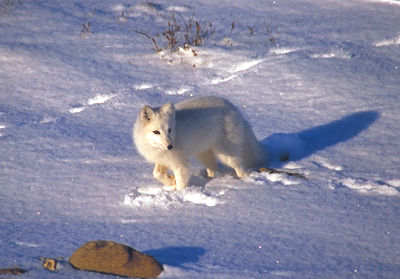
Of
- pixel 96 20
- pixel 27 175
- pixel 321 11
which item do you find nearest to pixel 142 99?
pixel 27 175

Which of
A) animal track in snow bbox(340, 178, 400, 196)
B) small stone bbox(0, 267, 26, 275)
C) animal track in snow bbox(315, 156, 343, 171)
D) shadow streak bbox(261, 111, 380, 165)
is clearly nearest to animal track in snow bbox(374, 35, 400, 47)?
shadow streak bbox(261, 111, 380, 165)

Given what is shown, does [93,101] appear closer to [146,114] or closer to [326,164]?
[146,114]

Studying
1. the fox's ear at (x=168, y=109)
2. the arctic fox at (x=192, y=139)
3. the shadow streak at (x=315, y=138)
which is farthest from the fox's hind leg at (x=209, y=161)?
the fox's ear at (x=168, y=109)

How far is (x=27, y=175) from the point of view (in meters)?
3.92

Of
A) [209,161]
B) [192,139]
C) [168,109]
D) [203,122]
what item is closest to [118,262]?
[168,109]

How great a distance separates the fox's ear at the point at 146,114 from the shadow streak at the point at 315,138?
4.38ft

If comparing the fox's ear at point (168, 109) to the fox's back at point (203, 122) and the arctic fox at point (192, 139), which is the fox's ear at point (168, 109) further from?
the fox's back at point (203, 122)

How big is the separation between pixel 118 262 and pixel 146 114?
1581 millimetres

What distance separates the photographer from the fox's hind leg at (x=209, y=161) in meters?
4.25

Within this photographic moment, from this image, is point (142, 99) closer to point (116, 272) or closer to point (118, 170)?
point (118, 170)

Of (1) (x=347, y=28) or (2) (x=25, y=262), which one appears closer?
(2) (x=25, y=262)

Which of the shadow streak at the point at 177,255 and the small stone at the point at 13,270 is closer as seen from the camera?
the small stone at the point at 13,270

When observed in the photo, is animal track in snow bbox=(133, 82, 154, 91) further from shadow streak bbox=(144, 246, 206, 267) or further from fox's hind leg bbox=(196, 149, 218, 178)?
shadow streak bbox=(144, 246, 206, 267)

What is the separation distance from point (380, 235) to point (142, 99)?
3.44 meters
